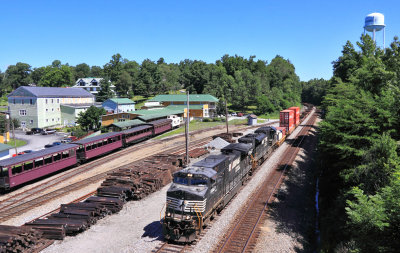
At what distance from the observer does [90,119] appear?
63.4 m

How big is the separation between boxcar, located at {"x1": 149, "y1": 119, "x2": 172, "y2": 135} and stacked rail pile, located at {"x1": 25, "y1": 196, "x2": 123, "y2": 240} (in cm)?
3331

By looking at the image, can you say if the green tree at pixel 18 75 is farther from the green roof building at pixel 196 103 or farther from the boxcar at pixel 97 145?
the boxcar at pixel 97 145

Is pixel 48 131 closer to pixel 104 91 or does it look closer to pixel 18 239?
pixel 104 91

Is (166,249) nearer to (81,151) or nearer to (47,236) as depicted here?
(47,236)

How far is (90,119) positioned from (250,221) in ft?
176

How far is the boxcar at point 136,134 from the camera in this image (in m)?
43.5

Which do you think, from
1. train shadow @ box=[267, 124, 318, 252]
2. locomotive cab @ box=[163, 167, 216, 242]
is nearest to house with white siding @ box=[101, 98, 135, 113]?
train shadow @ box=[267, 124, 318, 252]

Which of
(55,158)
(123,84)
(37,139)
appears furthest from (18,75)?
(55,158)

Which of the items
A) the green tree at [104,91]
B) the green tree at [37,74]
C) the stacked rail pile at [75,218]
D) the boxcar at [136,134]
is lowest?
the stacked rail pile at [75,218]

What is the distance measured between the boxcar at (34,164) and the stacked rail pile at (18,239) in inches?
429

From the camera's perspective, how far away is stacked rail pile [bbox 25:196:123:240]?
1662 centimetres

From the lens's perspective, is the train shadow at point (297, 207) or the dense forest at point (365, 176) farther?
the train shadow at point (297, 207)

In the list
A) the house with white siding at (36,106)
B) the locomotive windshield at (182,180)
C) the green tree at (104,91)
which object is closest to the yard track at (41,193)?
the locomotive windshield at (182,180)

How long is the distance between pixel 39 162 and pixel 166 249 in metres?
19.8
